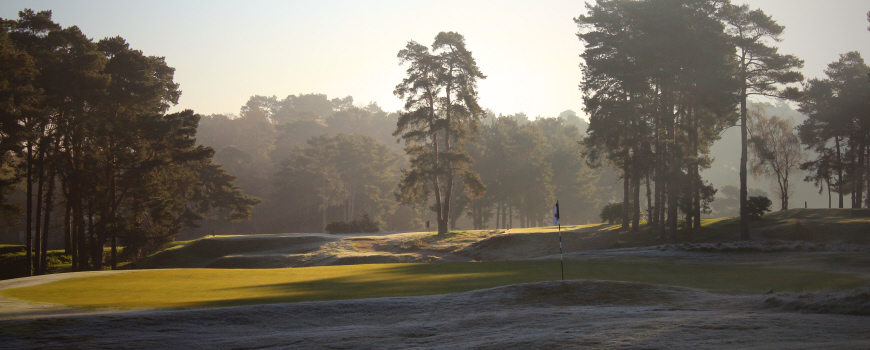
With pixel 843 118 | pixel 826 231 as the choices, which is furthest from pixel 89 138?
pixel 843 118

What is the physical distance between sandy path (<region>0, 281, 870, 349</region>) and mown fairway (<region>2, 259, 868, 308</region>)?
2094 millimetres

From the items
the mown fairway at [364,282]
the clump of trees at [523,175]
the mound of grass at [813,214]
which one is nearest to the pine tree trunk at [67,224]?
the mown fairway at [364,282]

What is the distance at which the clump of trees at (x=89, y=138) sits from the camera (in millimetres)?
30203

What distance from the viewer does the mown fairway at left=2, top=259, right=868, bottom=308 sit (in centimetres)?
1291

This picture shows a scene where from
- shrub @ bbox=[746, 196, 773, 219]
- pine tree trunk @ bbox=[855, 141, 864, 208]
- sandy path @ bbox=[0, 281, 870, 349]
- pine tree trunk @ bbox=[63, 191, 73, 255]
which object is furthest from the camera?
pine tree trunk @ bbox=[855, 141, 864, 208]

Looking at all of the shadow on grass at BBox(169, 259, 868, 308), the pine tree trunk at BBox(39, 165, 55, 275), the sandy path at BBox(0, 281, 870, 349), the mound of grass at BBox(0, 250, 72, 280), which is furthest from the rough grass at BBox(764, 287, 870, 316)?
the mound of grass at BBox(0, 250, 72, 280)

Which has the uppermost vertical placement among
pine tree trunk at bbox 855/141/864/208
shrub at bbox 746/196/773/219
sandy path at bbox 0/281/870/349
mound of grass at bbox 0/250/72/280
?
pine tree trunk at bbox 855/141/864/208

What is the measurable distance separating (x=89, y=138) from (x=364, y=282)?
26807 millimetres

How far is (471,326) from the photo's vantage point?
9156 millimetres

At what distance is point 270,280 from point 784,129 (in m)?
56.8

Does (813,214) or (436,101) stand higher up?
(436,101)

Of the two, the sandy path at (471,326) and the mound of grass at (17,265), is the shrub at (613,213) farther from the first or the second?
the mound of grass at (17,265)

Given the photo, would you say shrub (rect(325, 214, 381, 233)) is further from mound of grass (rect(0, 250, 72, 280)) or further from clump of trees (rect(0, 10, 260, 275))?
mound of grass (rect(0, 250, 72, 280))

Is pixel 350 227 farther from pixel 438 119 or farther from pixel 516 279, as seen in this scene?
pixel 516 279
